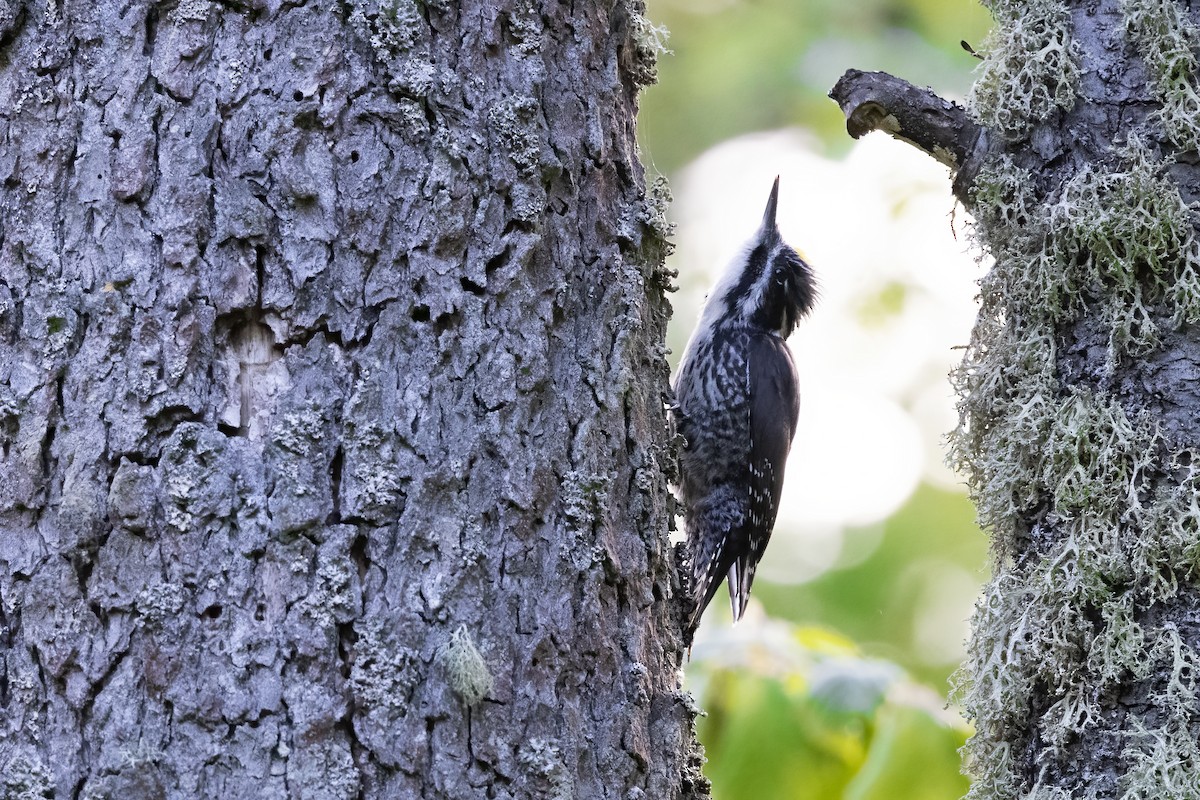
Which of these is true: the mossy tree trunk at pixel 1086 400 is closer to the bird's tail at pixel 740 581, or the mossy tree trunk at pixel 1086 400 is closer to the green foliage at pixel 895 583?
the bird's tail at pixel 740 581

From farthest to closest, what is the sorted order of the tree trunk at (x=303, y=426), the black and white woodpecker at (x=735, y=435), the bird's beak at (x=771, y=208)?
the bird's beak at (x=771, y=208) → the black and white woodpecker at (x=735, y=435) → the tree trunk at (x=303, y=426)

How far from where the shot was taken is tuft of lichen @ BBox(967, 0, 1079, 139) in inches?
72.7

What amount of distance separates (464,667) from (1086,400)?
3.52 ft

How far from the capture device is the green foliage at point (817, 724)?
101 inches

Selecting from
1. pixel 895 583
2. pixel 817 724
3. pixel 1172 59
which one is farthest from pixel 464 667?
pixel 895 583

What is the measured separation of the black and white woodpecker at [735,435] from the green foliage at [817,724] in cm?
22

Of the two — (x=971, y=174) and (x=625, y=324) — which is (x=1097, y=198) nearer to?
(x=971, y=174)

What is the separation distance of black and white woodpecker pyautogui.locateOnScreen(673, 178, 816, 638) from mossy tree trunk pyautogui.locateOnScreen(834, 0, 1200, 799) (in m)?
1.24

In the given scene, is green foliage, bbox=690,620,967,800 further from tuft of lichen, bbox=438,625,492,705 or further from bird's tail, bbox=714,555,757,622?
tuft of lichen, bbox=438,625,492,705

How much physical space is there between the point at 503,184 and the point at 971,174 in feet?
2.87

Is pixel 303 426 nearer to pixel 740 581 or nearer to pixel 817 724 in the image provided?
pixel 817 724

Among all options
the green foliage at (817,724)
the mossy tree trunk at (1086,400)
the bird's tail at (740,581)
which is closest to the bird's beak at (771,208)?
the bird's tail at (740,581)

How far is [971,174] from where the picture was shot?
6.37ft

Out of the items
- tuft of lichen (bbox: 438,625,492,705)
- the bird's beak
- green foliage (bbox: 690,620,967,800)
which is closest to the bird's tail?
green foliage (bbox: 690,620,967,800)
